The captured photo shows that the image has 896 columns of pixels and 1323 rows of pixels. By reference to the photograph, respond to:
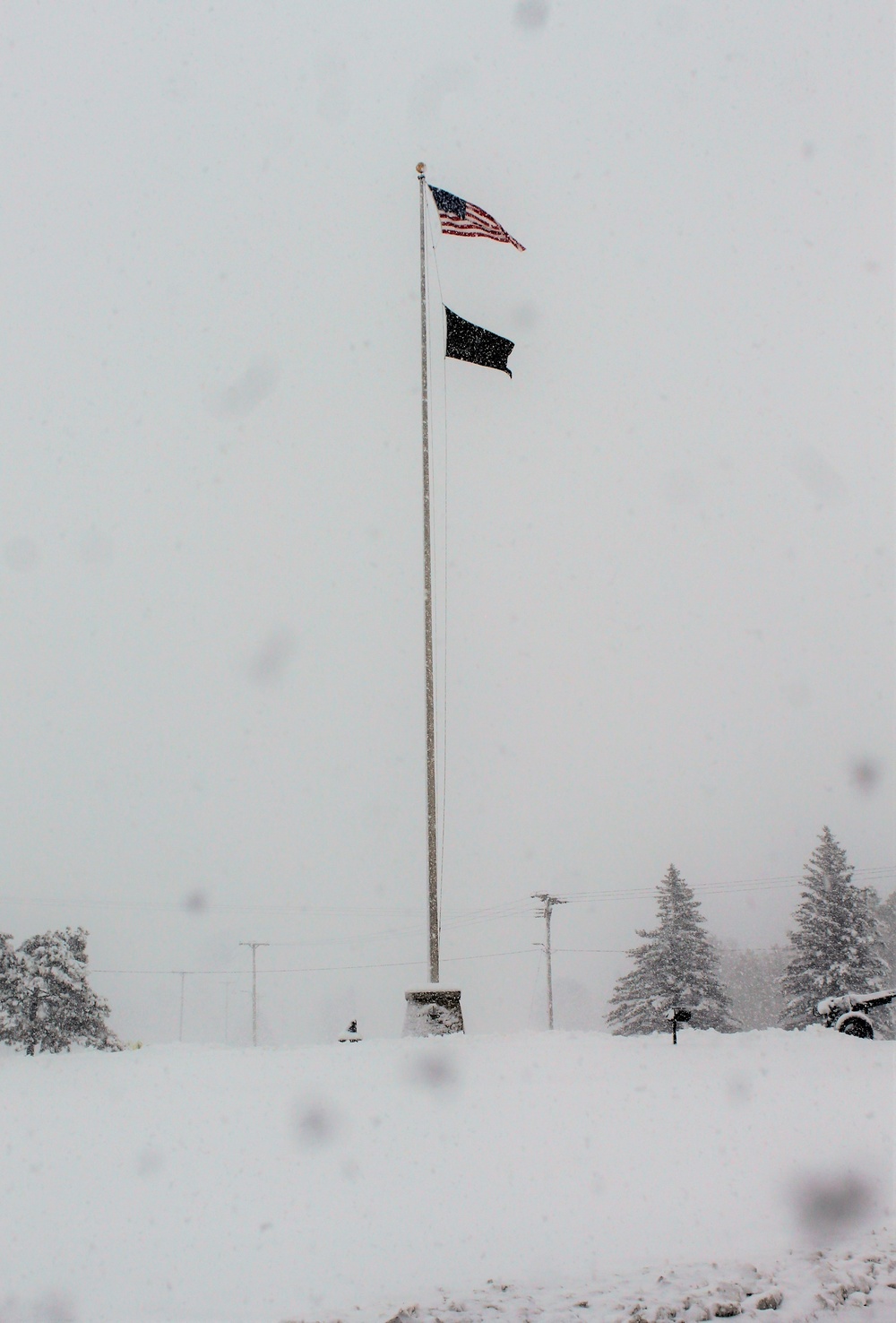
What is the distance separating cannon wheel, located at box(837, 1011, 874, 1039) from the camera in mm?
10266

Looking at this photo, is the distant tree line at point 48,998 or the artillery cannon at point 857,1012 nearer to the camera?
the artillery cannon at point 857,1012

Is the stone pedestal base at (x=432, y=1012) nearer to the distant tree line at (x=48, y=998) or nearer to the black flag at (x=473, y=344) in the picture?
the black flag at (x=473, y=344)

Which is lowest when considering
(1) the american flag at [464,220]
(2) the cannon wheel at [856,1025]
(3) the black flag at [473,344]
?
(2) the cannon wheel at [856,1025]

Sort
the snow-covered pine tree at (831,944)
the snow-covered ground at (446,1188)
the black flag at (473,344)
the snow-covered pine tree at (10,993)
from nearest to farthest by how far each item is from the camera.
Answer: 1. the snow-covered ground at (446,1188)
2. the black flag at (473,344)
3. the snow-covered pine tree at (10,993)
4. the snow-covered pine tree at (831,944)

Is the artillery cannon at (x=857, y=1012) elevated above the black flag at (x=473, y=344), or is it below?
below

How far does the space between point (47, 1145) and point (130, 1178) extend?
93cm

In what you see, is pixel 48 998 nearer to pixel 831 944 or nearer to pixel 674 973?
pixel 674 973

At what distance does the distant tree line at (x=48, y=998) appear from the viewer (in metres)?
20.1

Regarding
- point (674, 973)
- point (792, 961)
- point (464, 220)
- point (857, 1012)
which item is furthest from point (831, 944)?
point (464, 220)

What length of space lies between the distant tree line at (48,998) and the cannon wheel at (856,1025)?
17.1 meters

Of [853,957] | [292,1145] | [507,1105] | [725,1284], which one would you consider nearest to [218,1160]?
[292,1145]

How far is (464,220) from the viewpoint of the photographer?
513 inches

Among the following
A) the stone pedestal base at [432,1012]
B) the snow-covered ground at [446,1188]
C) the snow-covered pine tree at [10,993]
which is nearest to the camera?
the snow-covered ground at [446,1188]

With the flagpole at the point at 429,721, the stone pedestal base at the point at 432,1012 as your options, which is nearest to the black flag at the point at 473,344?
the flagpole at the point at 429,721
